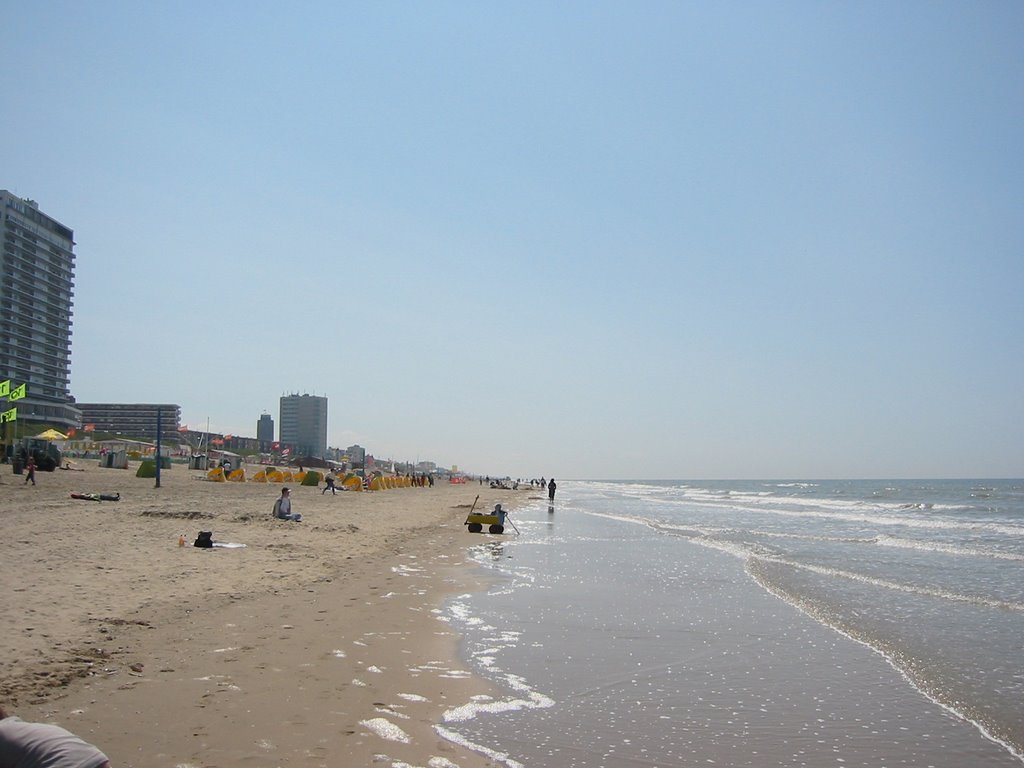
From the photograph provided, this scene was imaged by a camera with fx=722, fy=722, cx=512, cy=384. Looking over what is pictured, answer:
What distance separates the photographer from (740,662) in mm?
8023

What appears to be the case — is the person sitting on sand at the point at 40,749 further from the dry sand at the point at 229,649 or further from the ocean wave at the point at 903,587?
the ocean wave at the point at 903,587

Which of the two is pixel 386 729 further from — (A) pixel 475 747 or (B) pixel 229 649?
(B) pixel 229 649

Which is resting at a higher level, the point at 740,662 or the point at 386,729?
the point at 386,729

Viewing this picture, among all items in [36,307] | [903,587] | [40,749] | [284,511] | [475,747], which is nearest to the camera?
[40,749]

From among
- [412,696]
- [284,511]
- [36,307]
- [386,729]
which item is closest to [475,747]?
[386,729]

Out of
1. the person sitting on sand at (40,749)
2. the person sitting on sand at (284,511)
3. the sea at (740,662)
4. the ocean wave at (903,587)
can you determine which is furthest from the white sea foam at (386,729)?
the person sitting on sand at (284,511)

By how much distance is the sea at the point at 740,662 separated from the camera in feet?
18.3

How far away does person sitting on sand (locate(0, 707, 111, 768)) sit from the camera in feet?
8.84

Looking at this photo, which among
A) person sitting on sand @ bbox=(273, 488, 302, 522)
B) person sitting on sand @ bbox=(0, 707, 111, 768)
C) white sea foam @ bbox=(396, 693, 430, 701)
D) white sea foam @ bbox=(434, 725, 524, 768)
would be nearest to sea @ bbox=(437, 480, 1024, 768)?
white sea foam @ bbox=(434, 725, 524, 768)

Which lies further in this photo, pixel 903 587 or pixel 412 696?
pixel 903 587

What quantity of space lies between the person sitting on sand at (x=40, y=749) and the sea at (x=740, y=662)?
299 centimetres

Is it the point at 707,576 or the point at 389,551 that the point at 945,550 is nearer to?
the point at 707,576

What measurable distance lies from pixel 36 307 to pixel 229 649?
124m

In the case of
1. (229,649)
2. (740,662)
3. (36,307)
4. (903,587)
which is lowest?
(903,587)
